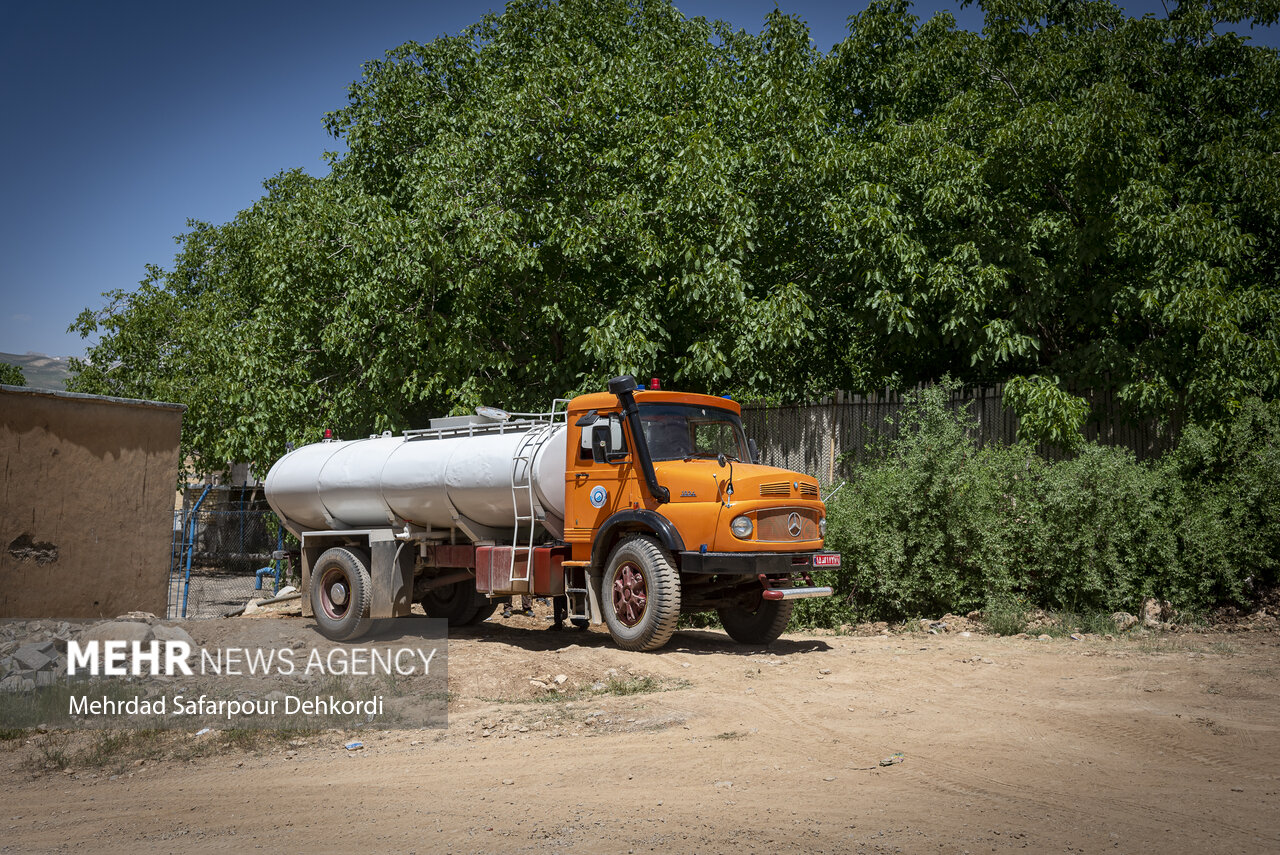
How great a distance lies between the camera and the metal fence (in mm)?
13938

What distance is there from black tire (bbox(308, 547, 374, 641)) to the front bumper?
15.3 ft

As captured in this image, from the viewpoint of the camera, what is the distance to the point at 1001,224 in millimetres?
15094

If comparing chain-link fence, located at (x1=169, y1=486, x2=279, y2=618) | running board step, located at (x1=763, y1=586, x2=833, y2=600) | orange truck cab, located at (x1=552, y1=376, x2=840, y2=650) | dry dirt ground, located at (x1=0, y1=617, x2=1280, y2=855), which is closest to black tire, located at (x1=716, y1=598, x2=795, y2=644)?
orange truck cab, located at (x1=552, y1=376, x2=840, y2=650)

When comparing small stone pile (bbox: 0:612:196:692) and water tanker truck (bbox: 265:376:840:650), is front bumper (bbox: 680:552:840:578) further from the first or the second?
small stone pile (bbox: 0:612:196:692)

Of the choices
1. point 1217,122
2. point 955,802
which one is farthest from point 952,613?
point 1217,122

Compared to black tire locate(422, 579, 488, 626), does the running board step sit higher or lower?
higher

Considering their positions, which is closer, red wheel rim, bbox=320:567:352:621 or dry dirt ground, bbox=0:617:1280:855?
dry dirt ground, bbox=0:617:1280:855

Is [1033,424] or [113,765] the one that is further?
[1033,424]

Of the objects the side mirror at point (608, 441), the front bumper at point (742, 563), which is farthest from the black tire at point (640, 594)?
the side mirror at point (608, 441)

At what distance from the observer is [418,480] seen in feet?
41.2

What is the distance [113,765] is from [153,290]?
28526 millimetres

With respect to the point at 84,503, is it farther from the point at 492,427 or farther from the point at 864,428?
the point at 864,428

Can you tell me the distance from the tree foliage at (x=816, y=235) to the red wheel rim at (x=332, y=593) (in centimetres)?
397

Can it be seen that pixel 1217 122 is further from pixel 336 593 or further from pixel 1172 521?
pixel 336 593
